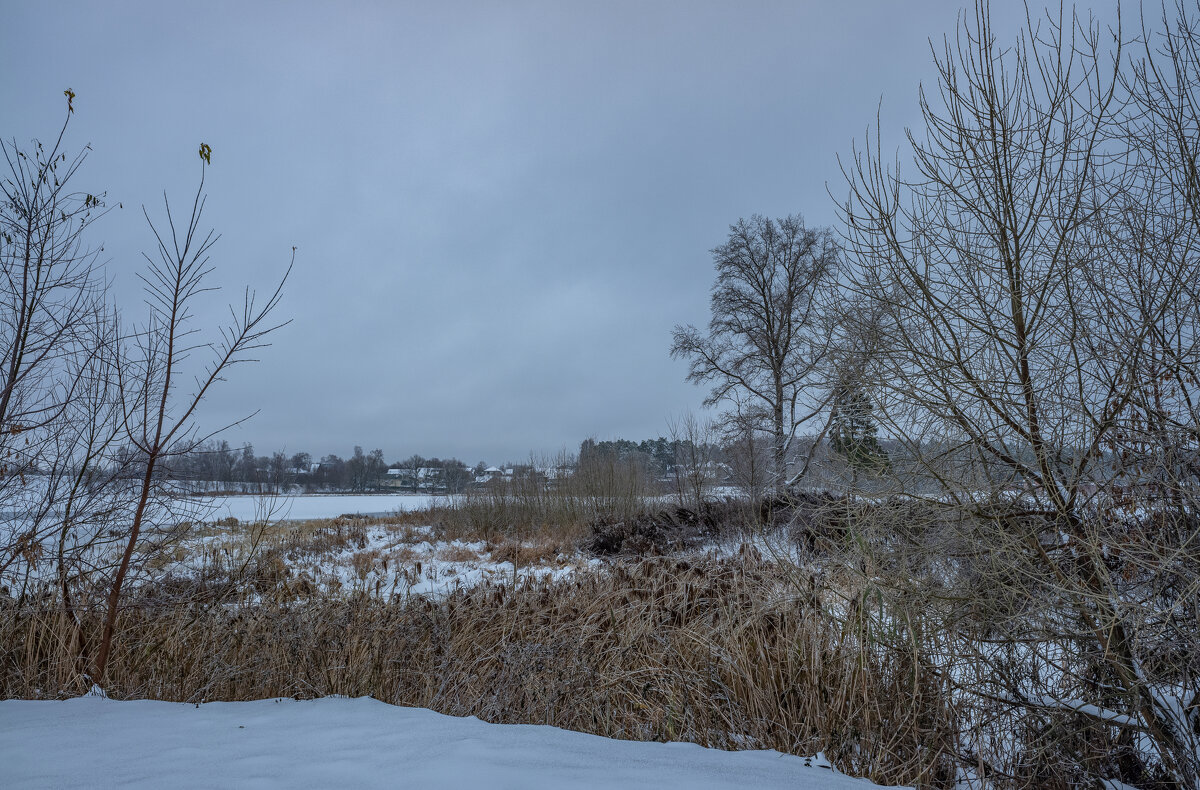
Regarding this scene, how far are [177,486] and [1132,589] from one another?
18.5 ft

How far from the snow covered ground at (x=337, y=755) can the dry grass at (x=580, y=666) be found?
1.88 feet


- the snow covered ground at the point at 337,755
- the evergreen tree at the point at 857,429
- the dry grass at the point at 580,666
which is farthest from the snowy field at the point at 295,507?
the evergreen tree at the point at 857,429

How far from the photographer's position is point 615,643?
4723 mm

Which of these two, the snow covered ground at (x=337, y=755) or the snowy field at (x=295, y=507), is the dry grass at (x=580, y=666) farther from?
the snowy field at (x=295, y=507)

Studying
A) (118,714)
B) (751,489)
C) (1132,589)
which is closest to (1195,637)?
(1132,589)

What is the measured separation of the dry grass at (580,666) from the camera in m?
3.16

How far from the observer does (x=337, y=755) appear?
223cm

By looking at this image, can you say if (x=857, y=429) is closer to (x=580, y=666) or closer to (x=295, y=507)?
(x=580, y=666)

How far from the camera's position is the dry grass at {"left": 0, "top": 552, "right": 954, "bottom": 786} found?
3.16 meters

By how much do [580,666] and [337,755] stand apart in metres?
2.07

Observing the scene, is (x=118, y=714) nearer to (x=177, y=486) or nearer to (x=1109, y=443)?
(x=177, y=486)

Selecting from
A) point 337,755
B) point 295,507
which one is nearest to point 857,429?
point 337,755

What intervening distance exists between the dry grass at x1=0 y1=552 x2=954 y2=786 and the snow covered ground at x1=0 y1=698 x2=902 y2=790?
1.88 ft

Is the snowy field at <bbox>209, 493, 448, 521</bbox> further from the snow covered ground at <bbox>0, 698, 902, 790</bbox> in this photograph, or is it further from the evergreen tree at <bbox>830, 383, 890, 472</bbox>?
the evergreen tree at <bbox>830, 383, 890, 472</bbox>
